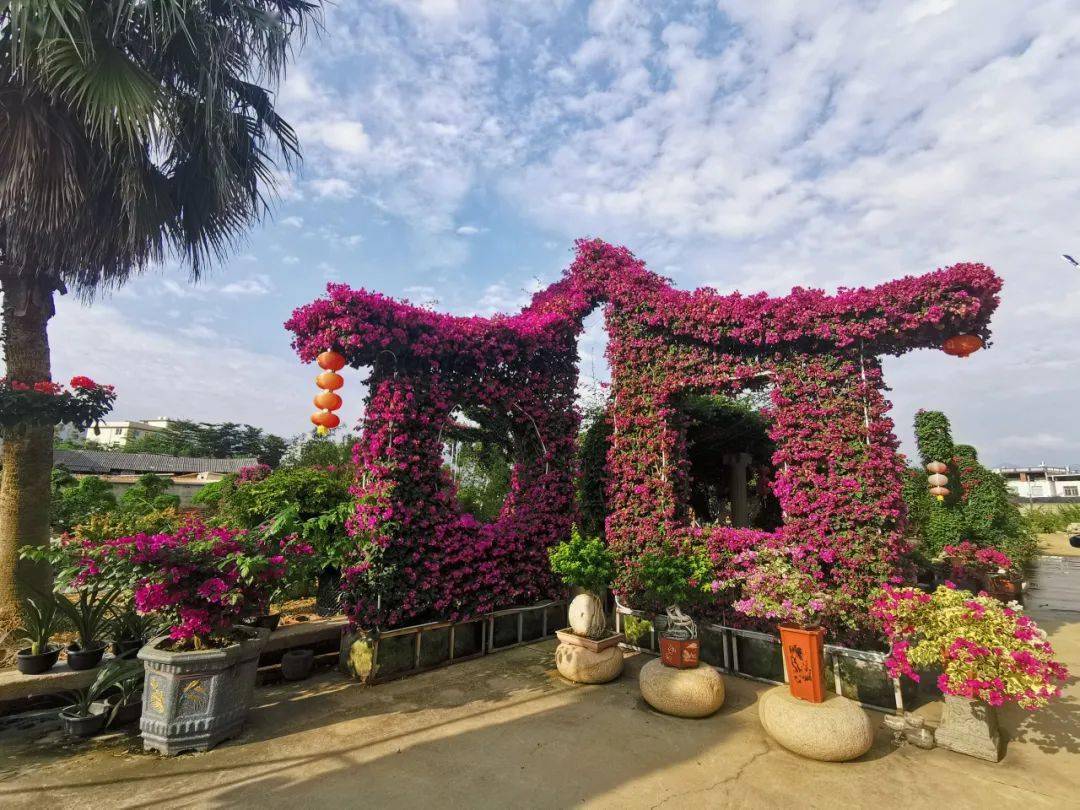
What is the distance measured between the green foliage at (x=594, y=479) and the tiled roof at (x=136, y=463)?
83.3 ft

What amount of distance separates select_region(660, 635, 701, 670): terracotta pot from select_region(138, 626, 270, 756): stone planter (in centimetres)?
337

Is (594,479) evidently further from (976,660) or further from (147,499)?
(147,499)

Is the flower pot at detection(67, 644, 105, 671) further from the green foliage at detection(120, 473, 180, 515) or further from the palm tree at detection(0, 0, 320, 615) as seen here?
the green foliage at detection(120, 473, 180, 515)

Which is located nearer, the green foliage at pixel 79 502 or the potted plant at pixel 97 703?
the potted plant at pixel 97 703

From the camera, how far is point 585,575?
5062 millimetres

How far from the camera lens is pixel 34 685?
3854 mm

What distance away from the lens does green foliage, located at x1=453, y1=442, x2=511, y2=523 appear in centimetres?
919

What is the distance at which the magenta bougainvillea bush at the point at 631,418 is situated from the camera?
479 cm

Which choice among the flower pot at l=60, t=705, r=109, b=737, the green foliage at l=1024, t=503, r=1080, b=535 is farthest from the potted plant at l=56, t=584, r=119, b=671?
the green foliage at l=1024, t=503, r=1080, b=535

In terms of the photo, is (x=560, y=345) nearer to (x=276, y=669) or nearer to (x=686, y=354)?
(x=686, y=354)

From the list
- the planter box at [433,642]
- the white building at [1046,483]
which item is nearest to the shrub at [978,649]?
the planter box at [433,642]

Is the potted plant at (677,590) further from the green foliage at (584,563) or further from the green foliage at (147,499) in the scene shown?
the green foliage at (147,499)

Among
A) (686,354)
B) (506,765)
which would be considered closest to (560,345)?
(686,354)

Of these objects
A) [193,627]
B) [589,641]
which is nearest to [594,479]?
[589,641]
